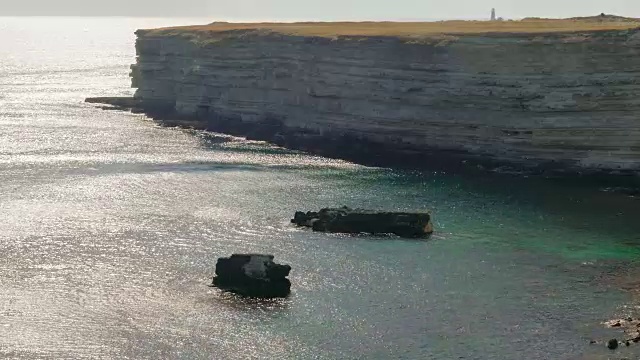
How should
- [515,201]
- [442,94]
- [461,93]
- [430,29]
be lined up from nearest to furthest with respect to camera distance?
[515,201], [461,93], [442,94], [430,29]

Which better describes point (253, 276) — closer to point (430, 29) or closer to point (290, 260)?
point (290, 260)

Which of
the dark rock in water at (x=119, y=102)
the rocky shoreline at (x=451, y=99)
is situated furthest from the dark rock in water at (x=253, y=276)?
the dark rock in water at (x=119, y=102)

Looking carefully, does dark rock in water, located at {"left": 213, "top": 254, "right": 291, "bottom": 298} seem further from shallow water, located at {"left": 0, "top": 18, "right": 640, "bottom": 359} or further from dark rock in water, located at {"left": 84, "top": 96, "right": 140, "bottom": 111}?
dark rock in water, located at {"left": 84, "top": 96, "right": 140, "bottom": 111}

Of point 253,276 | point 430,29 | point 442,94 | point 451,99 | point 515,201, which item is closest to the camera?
point 253,276

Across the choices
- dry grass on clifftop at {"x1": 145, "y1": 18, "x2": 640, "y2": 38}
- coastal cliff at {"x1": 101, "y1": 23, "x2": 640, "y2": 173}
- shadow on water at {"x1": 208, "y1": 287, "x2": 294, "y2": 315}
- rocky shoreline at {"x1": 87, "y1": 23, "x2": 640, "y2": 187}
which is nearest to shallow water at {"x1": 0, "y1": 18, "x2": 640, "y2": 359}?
shadow on water at {"x1": 208, "y1": 287, "x2": 294, "y2": 315}

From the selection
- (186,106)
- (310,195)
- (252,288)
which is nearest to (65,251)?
(252,288)

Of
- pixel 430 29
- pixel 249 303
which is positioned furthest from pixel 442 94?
pixel 249 303

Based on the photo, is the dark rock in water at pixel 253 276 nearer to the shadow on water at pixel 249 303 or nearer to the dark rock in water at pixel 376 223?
the shadow on water at pixel 249 303
